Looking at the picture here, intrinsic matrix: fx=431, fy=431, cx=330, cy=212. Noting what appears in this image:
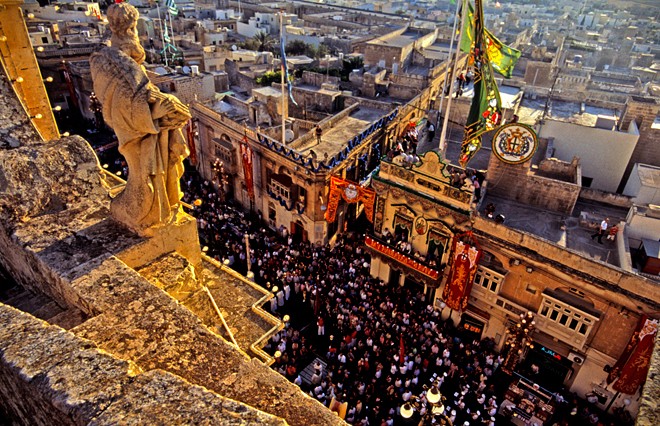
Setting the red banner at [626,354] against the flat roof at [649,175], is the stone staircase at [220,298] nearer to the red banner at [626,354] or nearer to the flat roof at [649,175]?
the red banner at [626,354]

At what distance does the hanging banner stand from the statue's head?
17171 mm

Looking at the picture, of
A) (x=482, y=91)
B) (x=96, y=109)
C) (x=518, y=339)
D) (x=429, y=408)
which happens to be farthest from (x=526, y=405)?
(x=96, y=109)

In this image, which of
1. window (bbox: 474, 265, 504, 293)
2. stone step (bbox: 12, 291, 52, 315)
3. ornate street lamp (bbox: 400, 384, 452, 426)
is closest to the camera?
stone step (bbox: 12, 291, 52, 315)

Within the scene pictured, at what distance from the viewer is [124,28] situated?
682 centimetres

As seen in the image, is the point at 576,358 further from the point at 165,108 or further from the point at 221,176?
the point at 221,176

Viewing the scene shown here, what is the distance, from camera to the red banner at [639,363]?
51.3 feet

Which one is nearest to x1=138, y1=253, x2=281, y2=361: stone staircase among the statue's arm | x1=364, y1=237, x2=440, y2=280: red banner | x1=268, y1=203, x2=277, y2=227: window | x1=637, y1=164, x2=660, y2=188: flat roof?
the statue's arm

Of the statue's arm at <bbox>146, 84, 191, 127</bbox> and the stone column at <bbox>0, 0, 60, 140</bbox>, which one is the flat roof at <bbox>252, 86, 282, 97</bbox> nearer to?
the stone column at <bbox>0, 0, 60, 140</bbox>

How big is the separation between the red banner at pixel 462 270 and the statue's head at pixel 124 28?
53.7ft

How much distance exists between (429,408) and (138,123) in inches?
569

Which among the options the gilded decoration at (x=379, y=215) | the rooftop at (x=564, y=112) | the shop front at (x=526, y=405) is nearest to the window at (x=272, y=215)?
the gilded decoration at (x=379, y=215)

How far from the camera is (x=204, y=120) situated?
32.5 metres

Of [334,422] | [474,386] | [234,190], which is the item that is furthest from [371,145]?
[334,422]

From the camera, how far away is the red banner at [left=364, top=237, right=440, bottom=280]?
21375 millimetres
